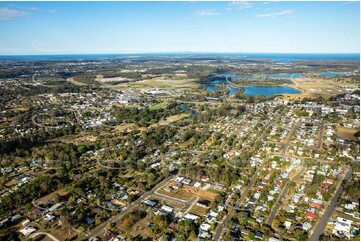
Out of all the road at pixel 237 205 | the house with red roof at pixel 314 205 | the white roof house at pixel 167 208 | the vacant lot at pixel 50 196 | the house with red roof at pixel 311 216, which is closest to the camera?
the road at pixel 237 205

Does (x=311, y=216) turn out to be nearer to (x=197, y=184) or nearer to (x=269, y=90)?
(x=197, y=184)

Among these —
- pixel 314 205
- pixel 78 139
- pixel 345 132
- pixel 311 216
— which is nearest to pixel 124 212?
pixel 311 216

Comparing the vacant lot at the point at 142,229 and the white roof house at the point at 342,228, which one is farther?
the vacant lot at the point at 142,229

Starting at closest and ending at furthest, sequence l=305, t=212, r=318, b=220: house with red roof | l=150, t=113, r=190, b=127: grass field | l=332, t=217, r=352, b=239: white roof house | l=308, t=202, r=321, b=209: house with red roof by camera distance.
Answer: l=332, t=217, r=352, b=239: white roof house → l=305, t=212, r=318, b=220: house with red roof → l=308, t=202, r=321, b=209: house with red roof → l=150, t=113, r=190, b=127: grass field

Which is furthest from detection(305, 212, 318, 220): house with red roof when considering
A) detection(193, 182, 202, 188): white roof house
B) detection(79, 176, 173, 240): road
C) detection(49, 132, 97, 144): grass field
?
detection(49, 132, 97, 144): grass field

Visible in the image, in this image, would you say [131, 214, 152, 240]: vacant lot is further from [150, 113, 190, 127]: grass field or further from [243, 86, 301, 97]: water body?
[243, 86, 301, 97]: water body

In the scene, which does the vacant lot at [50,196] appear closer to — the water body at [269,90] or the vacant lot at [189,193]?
the vacant lot at [189,193]

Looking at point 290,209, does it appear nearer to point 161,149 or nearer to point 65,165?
point 161,149

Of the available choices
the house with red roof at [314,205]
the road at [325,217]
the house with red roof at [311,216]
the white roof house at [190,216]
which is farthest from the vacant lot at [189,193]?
the road at [325,217]

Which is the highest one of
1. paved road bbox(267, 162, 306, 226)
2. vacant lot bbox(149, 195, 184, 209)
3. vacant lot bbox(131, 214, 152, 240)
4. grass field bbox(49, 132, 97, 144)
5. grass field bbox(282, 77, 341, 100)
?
grass field bbox(282, 77, 341, 100)
